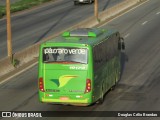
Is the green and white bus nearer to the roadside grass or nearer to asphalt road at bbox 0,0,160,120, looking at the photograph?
asphalt road at bbox 0,0,160,120

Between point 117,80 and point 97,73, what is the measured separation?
14.0 feet

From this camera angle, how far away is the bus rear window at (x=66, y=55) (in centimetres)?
1728

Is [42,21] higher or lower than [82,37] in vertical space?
lower

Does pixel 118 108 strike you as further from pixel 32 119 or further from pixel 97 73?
pixel 32 119

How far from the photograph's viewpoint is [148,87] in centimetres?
2164

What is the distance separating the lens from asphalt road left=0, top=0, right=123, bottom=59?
36.4 meters

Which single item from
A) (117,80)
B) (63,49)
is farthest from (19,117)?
(117,80)

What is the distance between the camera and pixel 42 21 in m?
47.6

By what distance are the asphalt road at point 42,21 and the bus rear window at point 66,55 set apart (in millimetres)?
12601

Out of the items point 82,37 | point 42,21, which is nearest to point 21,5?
point 42,21

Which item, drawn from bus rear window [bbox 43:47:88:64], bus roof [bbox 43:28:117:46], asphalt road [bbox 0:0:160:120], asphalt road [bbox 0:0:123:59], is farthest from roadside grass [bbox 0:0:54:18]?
bus rear window [bbox 43:47:88:64]

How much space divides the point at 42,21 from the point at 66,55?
3064 cm

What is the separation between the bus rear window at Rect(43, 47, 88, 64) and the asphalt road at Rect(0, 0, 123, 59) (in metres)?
12.6

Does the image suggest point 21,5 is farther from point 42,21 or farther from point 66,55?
point 66,55
